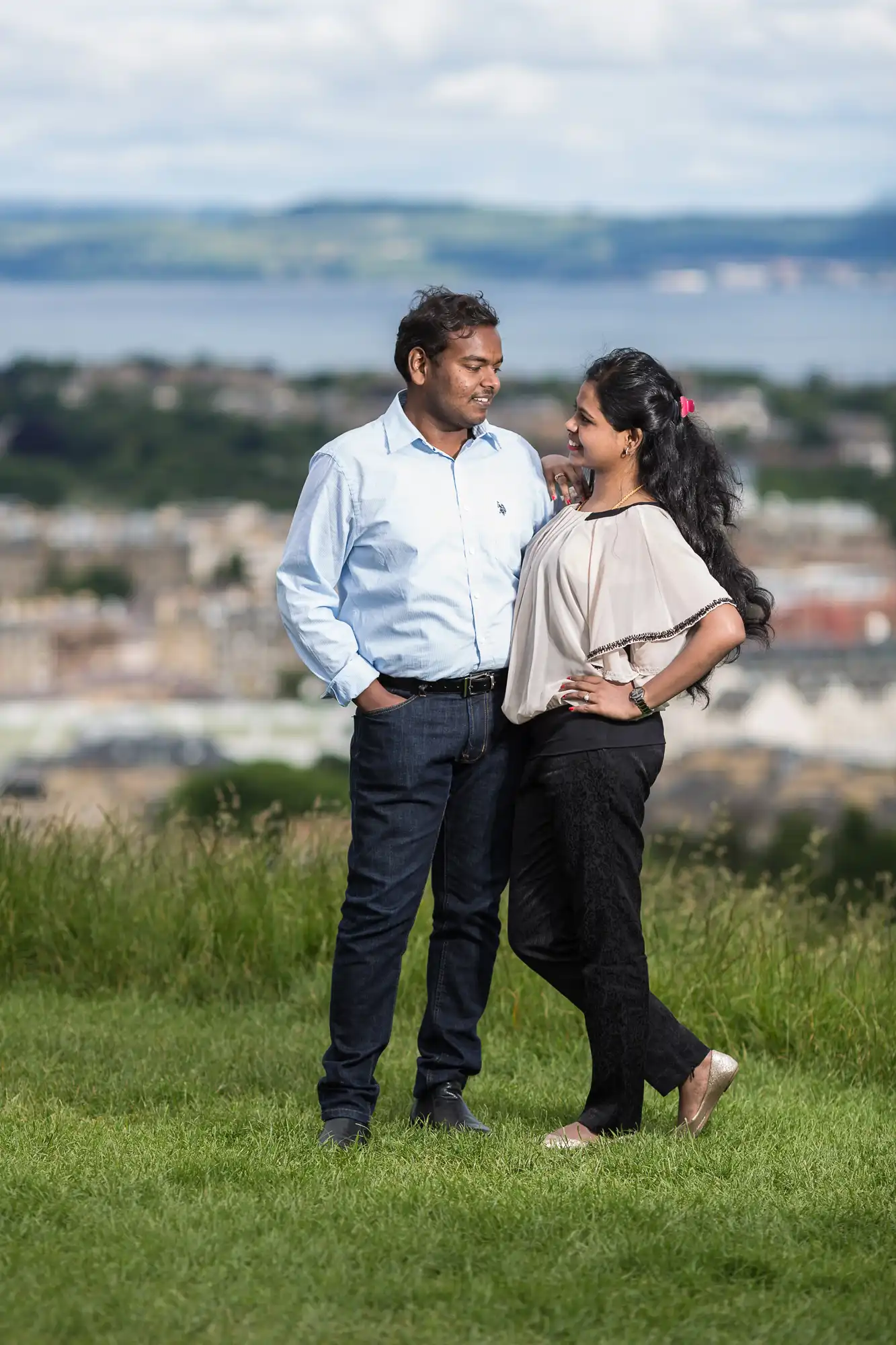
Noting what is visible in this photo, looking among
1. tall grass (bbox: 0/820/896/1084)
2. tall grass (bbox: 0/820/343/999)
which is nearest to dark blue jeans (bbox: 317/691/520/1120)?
tall grass (bbox: 0/820/896/1084)

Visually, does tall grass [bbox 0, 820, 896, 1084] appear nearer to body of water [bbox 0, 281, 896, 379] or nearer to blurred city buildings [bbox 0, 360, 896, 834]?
blurred city buildings [bbox 0, 360, 896, 834]

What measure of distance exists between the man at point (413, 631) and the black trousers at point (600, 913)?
165 millimetres

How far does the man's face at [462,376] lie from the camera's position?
3475 mm

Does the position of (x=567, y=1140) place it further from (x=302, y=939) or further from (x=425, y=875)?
(x=302, y=939)

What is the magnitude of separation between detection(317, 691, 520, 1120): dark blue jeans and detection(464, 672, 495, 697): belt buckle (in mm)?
15

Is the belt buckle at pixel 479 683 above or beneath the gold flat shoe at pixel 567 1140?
above

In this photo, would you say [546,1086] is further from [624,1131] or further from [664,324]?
[664,324]

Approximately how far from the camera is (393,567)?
3.50 metres

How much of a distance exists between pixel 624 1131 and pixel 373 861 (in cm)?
73

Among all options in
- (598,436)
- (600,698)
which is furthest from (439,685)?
(598,436)

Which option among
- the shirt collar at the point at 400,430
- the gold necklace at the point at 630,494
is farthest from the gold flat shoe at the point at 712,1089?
the shirt collar at the point at 400,430

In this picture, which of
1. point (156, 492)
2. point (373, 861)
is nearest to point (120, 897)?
point (373, 861)

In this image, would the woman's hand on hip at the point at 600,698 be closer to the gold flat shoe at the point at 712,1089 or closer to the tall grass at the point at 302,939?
the gold flat shoe at the point at 712,1089

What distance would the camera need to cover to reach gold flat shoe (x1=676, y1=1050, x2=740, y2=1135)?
3.57 meters
